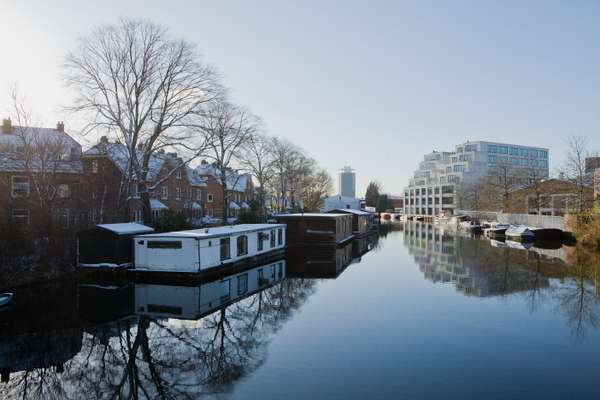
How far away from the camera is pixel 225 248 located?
86.4ft

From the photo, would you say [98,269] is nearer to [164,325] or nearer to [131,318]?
[131,318]

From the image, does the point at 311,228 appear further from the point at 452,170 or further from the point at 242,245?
the point at 452,170

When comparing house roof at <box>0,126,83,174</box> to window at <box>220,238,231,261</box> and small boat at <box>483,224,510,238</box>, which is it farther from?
small boat at <box>483,224,510,238</box>

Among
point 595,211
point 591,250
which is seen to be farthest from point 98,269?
point 595,211

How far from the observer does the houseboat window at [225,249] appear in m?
26.0

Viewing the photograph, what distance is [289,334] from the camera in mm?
15016

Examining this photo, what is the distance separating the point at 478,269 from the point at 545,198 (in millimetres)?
44100

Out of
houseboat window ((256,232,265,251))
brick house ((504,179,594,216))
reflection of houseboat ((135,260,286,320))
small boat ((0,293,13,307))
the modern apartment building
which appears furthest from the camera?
the modern apartment building

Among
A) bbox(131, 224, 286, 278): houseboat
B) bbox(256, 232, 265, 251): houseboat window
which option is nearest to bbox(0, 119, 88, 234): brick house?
bbox(131, 224, 286, 278): houseboat

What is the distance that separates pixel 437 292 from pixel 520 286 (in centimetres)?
495

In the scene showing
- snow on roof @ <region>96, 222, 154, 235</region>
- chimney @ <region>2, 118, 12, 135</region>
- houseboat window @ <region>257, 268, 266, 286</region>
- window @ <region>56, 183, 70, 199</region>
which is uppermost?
chimney @ <region>2, 118, 12, 135</region>

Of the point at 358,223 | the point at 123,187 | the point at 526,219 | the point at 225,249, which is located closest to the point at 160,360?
the point at 225,249

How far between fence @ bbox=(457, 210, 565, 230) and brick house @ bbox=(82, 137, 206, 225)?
130 ft

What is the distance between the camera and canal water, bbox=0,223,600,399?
35.1 ft
